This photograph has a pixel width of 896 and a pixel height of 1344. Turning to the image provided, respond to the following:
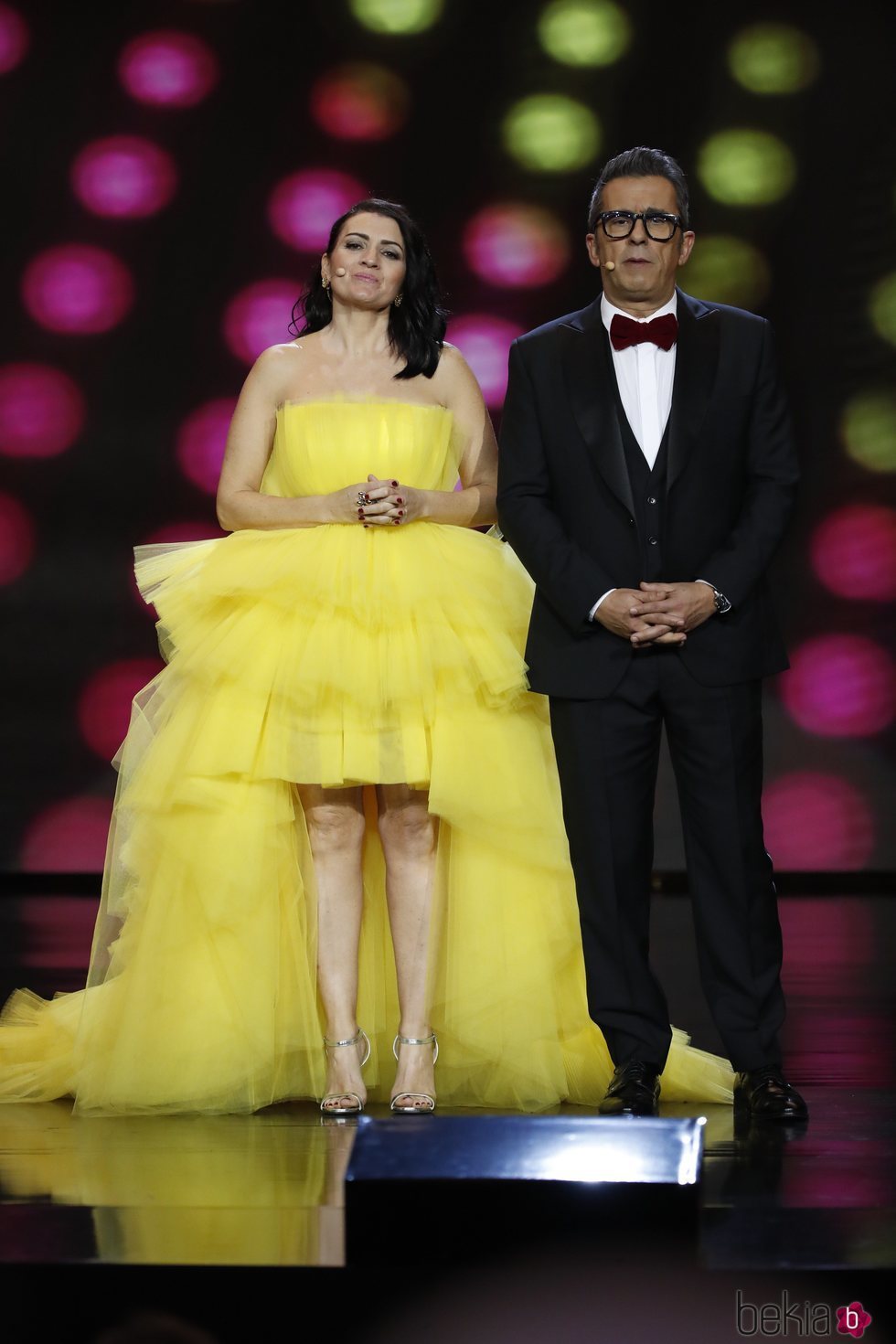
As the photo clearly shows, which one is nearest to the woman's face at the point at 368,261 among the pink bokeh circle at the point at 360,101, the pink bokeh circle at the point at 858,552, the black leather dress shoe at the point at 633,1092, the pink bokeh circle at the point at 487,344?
the black leather dress shoe at the point at 633,1092

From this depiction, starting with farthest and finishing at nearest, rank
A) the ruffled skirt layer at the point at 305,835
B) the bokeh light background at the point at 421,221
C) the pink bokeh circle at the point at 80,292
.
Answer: the pink bokeh circle at the point at 80,292 < the bokeh light background at the point at 421,221 < the ruffled skirt layer at the point at 305,835

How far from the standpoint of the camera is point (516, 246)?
5758mm

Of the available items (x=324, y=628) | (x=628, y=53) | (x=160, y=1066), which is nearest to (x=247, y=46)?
(x=628, y=53)

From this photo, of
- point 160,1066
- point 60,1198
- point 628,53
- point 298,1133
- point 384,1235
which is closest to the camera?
point 384,1235

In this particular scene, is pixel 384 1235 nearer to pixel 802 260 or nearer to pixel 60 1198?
pixel 60 1198

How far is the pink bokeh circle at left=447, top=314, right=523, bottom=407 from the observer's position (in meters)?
5.74

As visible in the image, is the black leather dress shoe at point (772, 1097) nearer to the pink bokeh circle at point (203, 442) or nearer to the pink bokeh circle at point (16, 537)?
the pink bokeh circle at point (203, 442)

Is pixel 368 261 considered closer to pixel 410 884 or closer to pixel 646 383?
pixel 646 383

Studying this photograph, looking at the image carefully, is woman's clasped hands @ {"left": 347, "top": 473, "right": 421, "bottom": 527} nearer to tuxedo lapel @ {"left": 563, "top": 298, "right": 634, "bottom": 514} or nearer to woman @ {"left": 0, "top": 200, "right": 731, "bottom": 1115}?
woman @ {"left": 0, "top": 200, "right": 731, "bottom": 1115}

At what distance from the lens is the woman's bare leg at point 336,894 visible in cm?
275

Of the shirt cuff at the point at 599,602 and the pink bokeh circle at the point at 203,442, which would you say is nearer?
the shirt cuff at the point at 599,602

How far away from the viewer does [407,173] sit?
19.0 ft

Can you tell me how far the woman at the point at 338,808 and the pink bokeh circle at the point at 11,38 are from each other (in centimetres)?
353

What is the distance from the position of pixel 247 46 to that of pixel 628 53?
4.30ft
